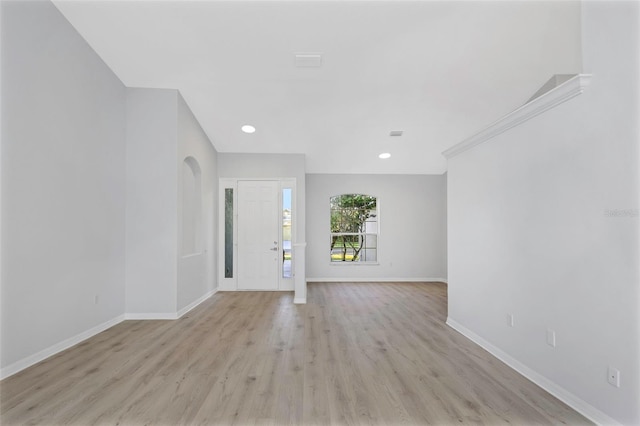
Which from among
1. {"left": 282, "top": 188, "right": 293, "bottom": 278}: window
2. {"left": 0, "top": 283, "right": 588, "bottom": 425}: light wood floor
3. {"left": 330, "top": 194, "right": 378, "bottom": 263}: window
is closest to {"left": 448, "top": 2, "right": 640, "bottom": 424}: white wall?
{"left": 0, "top": 283, "right": 588, "bottom": 425}: light wood floor

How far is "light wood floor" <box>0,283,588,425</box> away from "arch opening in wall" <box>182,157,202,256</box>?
152cm

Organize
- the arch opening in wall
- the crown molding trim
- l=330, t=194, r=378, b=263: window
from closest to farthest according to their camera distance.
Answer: the crown molding trim < the arch opening in wall < l=330, t=194, r=378, b=263: window

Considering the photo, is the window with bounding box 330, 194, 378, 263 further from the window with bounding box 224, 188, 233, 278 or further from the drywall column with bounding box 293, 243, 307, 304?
the window with bounding box 224, 188, 233, 278

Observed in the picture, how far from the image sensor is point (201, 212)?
521 cm

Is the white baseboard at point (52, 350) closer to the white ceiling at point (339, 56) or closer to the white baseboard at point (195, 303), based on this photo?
the white baseboard at point (195, 303)

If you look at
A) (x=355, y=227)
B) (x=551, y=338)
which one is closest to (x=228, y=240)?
(x=355, y=227)

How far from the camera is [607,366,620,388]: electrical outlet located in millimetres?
1745

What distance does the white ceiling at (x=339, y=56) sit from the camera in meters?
2.99

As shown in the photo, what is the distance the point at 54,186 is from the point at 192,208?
2.29 m

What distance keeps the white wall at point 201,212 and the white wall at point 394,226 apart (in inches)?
91.2

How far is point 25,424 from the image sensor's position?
1.83 meters

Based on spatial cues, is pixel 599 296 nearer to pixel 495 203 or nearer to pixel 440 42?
pixel 495 203

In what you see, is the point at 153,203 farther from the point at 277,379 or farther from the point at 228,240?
the point at 277,379

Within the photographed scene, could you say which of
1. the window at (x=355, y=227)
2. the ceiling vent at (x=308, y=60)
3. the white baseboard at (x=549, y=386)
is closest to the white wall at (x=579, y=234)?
the white baseboard at (x=549, y=386)
